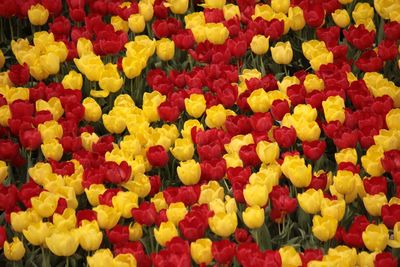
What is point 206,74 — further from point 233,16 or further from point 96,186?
point 96,186

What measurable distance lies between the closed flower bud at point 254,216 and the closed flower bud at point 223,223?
4cm

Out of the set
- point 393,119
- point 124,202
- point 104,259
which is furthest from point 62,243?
point 393,119

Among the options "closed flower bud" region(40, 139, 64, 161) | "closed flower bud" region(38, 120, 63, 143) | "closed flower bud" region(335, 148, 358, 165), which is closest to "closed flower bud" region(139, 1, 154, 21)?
"closed flower bud" region(38, 120, 63, 143)

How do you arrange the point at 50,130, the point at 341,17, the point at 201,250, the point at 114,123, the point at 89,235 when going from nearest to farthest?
the point at 201,250, the point at 89,235, the point at 50,130, the point at 114,123, the point at 341,17

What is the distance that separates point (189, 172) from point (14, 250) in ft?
2.32

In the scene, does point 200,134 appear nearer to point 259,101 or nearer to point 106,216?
point 259,101

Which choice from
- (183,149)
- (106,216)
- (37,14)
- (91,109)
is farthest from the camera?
(37,14)

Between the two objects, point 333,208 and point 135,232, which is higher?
point 333,208

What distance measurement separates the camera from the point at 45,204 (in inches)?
130

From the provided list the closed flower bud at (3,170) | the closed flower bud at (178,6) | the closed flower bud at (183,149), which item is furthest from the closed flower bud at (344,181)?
the closed flower bud at (178,6)

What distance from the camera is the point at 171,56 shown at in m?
4.45

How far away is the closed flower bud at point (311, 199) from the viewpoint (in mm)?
3262

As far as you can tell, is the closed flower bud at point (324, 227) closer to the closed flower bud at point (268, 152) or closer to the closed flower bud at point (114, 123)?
the closed flower bud at point (268, 152)

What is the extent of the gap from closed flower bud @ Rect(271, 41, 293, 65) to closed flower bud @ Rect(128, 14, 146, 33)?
70 centimetres
